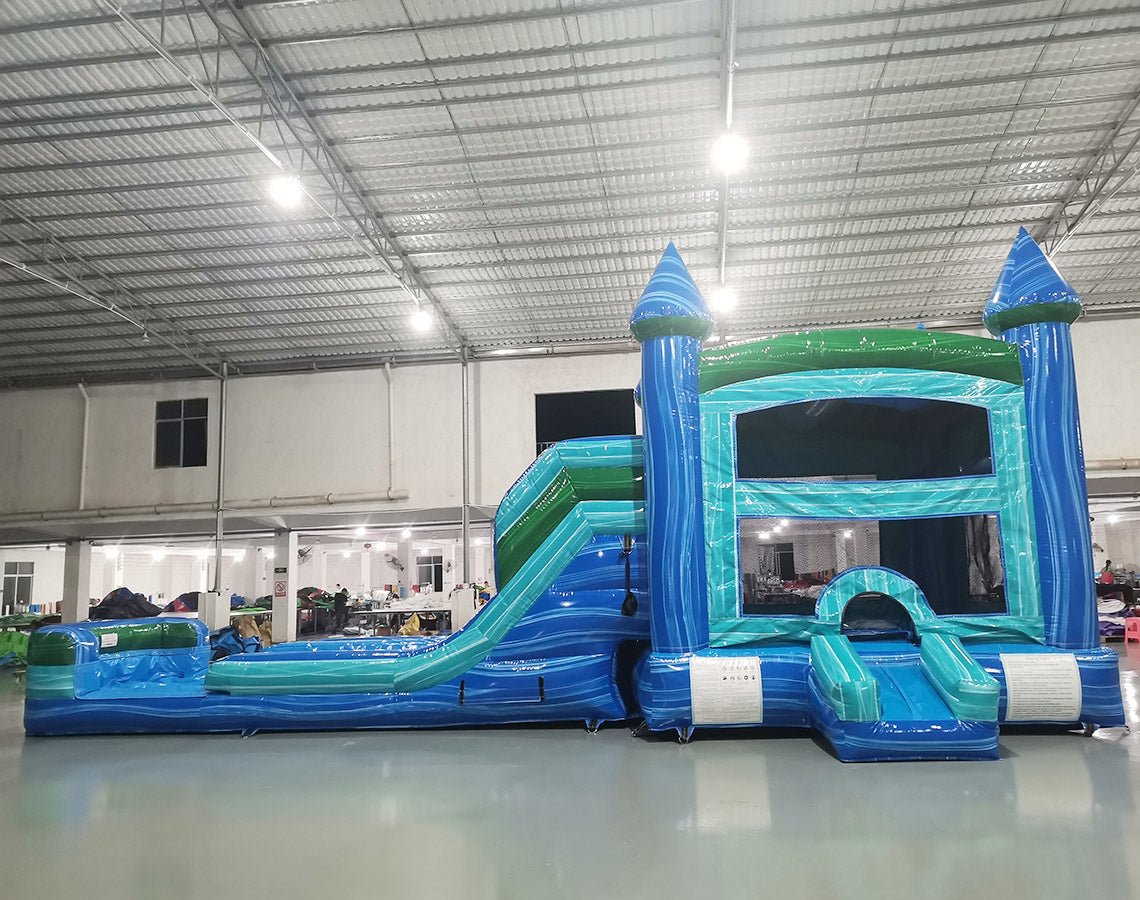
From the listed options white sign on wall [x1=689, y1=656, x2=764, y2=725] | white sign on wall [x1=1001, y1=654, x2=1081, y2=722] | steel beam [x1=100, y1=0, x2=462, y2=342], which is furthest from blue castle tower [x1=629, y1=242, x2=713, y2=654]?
steel beam [x1=100, y1=0, x2=462, y2=342]

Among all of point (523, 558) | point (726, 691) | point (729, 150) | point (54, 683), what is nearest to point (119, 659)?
point (54, 683)

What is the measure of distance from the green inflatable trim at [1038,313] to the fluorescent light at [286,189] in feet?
22.2

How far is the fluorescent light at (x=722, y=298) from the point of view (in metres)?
11.5

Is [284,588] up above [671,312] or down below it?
below

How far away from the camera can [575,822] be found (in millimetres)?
3311

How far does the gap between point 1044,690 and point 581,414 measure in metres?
9.52

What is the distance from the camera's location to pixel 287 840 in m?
3.21

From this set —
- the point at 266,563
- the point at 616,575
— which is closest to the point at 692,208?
the point at 616,575

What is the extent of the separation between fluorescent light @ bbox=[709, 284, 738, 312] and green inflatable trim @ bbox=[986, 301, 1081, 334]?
252 inches

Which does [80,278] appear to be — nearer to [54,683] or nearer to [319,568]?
[54,683]

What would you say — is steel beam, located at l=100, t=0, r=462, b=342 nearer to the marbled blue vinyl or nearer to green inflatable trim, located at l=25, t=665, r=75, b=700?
green inflatable trim, located at l=25, t=665, r=75, b=700

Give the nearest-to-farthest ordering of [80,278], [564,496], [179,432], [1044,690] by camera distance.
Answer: [1044,690], [564,496], [80,278], [179,432]

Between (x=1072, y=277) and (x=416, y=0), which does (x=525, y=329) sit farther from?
(x=1072, y=277)

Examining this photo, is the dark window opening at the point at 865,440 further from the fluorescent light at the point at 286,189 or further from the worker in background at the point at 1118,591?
the worker in background at the point at 1118,591
